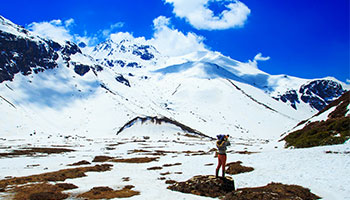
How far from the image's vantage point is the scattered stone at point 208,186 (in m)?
17.0

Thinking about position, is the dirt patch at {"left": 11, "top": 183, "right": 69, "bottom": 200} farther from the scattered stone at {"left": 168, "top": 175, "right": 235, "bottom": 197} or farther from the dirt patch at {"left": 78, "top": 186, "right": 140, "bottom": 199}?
the scattered stone at {"left": 168, "top": 175, "right": 235, "bottom": 197}

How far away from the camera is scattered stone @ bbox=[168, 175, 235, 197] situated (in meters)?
17.0

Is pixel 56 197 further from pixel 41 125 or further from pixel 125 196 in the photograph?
→ pixel 41 125

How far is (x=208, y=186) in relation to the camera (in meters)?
17.5

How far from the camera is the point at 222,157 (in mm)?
18172

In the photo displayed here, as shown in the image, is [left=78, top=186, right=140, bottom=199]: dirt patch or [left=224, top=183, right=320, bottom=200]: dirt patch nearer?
[left=224, top=183, right=320, bottom=200]: dirt patch

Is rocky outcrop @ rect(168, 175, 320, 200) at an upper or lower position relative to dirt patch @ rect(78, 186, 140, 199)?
upper

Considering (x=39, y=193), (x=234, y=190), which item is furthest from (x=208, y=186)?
(x=39, y=193)

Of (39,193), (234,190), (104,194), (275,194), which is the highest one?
(275,194)

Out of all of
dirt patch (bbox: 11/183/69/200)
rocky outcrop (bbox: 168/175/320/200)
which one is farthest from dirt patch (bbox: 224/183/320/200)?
dirt patch (bbox: 11/183/69/200)

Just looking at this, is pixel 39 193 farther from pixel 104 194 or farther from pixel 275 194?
pixel 275 194

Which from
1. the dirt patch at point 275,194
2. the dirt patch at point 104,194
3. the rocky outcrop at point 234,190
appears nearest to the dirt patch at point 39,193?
the dirt patch at point 104,194

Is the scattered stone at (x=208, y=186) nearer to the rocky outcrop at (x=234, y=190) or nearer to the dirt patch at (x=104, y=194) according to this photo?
the rocky outcrop at (x=234, y=190)

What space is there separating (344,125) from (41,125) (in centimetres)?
16904
